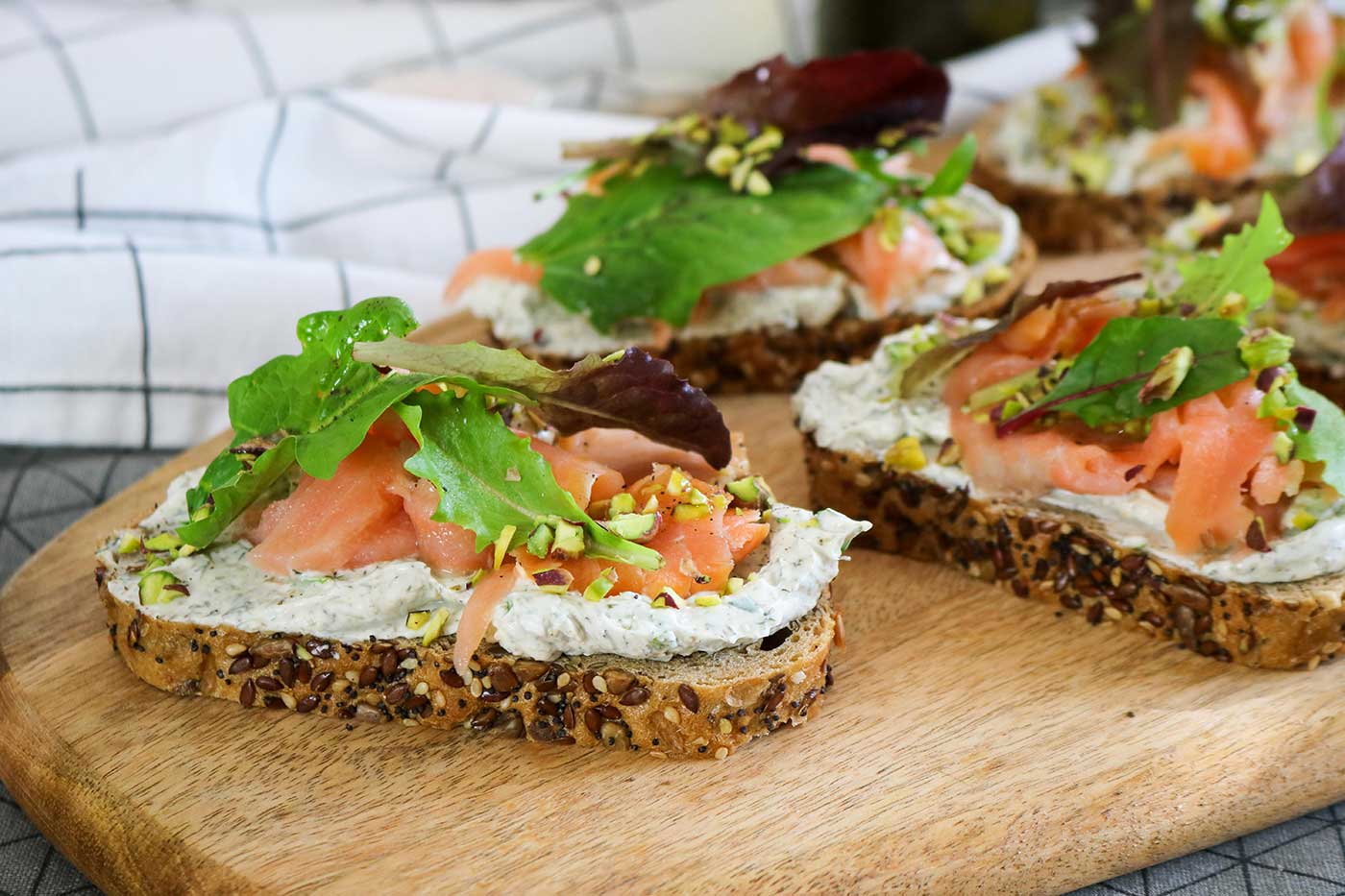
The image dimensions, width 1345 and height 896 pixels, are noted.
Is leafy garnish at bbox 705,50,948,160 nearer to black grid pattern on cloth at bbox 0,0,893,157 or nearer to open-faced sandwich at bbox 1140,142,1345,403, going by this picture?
open-faced sandwich at bbox 1140,142,1345,403

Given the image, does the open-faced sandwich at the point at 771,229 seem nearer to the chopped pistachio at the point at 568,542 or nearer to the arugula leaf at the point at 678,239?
the arugula leaf at the point at 678,239

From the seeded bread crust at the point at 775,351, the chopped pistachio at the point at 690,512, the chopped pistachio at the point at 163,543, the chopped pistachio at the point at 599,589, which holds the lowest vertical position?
the seeded bread crust at the point at 775,351

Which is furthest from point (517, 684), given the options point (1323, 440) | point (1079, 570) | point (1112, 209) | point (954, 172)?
point (1112, 209)

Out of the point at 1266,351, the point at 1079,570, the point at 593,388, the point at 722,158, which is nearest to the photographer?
the point at 593,388

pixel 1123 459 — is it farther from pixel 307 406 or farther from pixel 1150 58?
pixel 1150 58

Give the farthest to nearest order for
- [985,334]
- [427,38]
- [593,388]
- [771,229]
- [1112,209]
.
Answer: [427,38], [1112,209], [771,229], [985,334], [593,388]

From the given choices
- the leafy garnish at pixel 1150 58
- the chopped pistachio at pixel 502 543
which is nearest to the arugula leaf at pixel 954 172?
the leafy garnish at pixel 1150 58

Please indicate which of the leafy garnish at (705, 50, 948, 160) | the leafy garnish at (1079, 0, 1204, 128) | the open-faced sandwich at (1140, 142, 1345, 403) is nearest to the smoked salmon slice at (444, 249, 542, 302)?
the leafy garnish at (705, 50, 948, 160)
